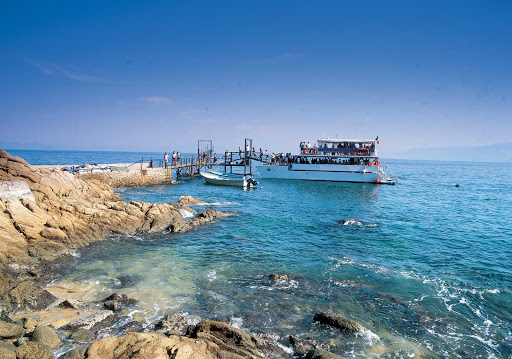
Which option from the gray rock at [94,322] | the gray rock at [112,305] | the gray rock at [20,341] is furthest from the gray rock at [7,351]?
the gray rock at [112,305]

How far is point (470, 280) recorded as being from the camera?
12.7 metres

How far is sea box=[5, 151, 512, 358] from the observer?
8773mm

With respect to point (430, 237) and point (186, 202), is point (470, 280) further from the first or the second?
point (186, 202)

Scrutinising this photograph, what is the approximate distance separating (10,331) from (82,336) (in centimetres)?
154

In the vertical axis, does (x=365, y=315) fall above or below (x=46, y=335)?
below

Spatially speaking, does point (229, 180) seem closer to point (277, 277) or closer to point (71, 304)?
point (277, 277)

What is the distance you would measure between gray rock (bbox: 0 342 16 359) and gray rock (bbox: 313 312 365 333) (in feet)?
24.1

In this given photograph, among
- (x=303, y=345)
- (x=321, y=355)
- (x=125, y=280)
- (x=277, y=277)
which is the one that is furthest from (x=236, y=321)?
(x=125, y=280)

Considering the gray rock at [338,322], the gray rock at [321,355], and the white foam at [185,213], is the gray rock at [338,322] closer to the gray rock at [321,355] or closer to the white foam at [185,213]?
the gray rock at [321,355]

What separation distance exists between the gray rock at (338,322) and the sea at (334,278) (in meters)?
0.19

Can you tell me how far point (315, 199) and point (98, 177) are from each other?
2470cm

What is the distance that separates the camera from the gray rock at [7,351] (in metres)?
5.50

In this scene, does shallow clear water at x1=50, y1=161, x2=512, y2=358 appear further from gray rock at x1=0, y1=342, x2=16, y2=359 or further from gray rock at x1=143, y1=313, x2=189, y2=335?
gray rock at x1=0, y1=342, x2=16, y2=359

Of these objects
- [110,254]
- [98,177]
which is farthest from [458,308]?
[98,177]
